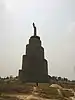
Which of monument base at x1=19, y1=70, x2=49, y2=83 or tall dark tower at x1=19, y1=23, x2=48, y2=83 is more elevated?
tall dark tower at x1=19, y1=23, x2=48, y2=83

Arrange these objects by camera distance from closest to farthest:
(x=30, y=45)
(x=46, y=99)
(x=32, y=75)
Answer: (x=46, y=99) < (x=32, y=75) < (x=30, y=45)

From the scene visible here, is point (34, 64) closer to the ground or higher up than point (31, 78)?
higher up

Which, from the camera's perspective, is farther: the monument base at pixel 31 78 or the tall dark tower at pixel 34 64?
the tall dark tower at pixel 34 64

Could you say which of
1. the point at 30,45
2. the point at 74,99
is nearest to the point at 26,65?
the point at 30,45

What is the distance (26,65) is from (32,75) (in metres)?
2.31

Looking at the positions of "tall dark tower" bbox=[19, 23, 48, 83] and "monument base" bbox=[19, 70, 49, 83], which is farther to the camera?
"tall dark tower" bbox=[19, 23, 48, 83]

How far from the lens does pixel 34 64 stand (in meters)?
39.4

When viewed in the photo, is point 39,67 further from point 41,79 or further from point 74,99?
point 74,99

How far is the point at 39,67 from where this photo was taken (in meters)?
39.4

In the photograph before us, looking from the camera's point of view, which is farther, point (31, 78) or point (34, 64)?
point (34, 64)

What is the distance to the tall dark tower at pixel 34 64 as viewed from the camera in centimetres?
3850

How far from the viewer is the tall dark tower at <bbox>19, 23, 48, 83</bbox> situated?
38.5 metres

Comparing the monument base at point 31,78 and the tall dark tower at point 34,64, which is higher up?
the tall dark tower at point 34,64

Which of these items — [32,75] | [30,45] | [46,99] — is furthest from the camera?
[30,45]
